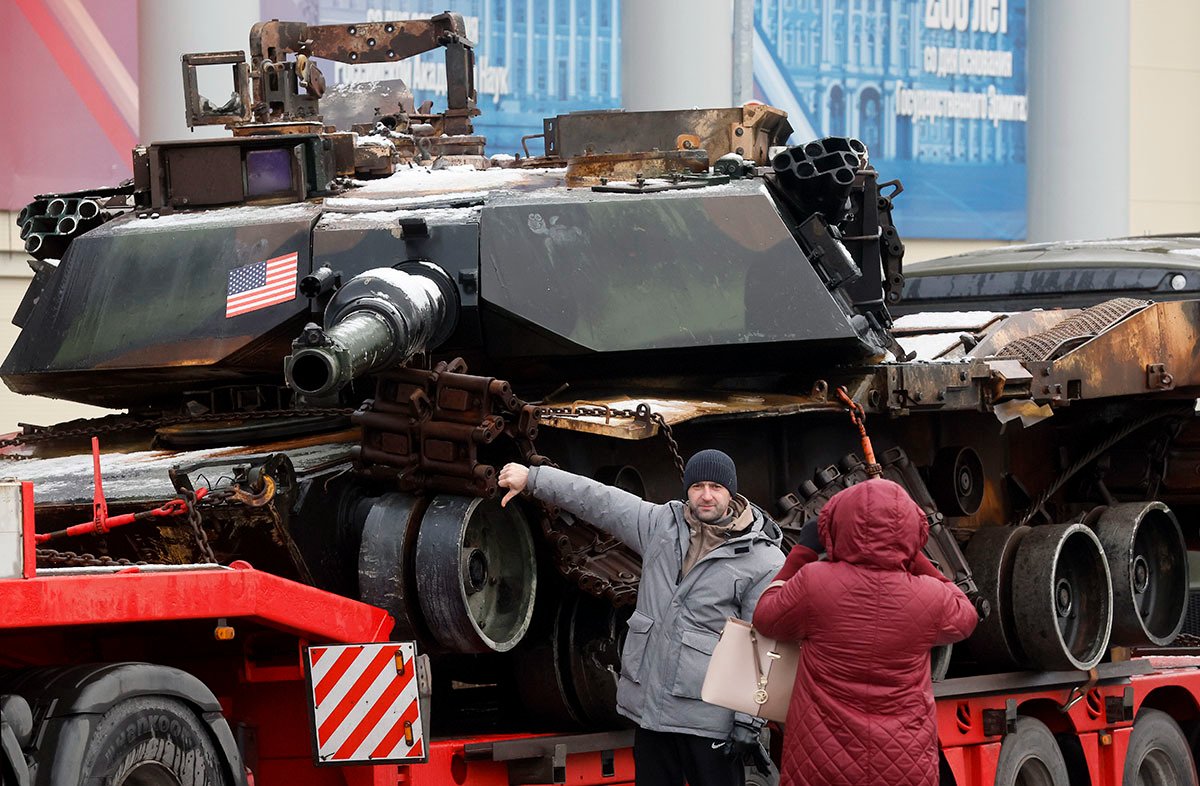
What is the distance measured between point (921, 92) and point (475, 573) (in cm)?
1454

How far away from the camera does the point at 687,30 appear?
1920 cm

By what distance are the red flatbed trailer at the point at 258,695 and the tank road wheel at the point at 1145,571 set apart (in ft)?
0.99

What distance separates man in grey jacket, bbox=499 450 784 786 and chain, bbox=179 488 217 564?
4.79 feet

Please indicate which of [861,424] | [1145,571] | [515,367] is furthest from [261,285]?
[1145,571]

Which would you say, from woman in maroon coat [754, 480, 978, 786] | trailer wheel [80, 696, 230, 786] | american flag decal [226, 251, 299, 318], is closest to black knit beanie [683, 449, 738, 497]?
woman in maroon coat [754, 480, 978, 786]

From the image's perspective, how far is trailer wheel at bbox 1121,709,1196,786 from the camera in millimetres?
11750

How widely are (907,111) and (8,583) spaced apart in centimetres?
1643

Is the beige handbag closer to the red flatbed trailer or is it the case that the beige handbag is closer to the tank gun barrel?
the red flatbed trailer

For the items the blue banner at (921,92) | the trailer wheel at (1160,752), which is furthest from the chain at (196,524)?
the blue banner at (921,92)

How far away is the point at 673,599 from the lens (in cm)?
782

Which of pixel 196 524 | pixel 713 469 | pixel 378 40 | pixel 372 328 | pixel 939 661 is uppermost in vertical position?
pixel 378 40

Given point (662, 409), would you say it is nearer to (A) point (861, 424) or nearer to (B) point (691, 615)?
(A) point (861, 424)

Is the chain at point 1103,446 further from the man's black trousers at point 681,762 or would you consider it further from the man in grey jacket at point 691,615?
the man's black trousers at point 681,762

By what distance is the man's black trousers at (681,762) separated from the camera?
302 inches
